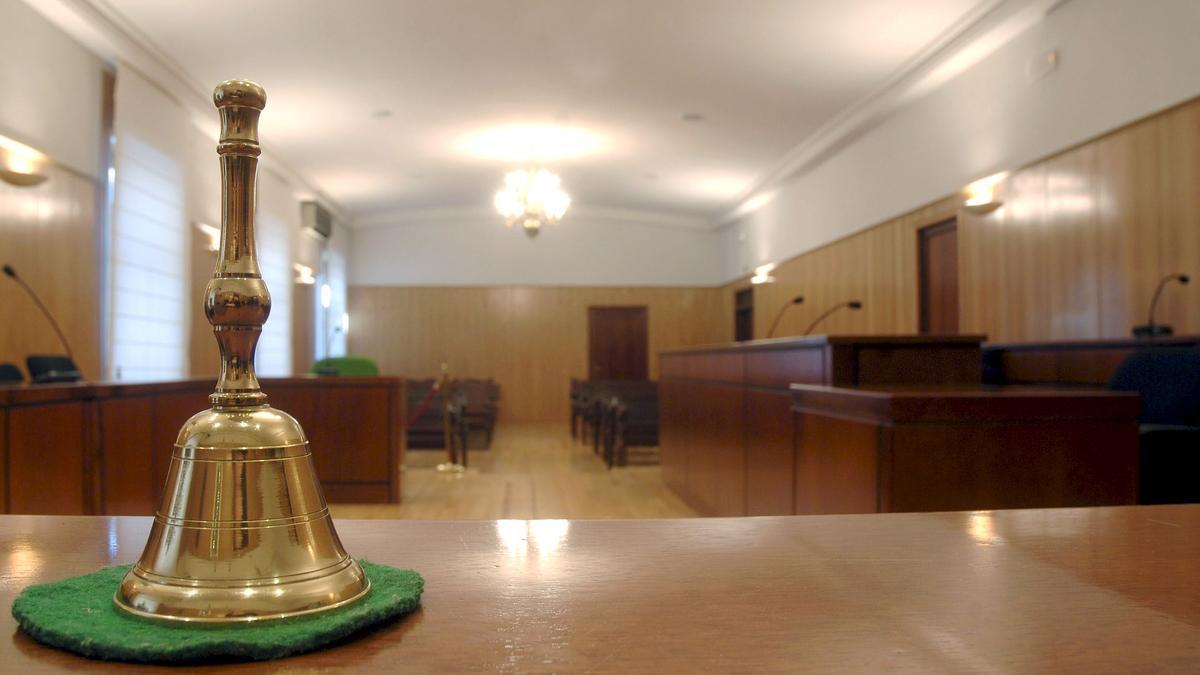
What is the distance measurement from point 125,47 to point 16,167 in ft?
5.13

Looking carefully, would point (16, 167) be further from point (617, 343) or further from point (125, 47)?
point (617, 343)

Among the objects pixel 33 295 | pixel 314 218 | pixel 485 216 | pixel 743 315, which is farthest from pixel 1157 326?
pixel 485 216

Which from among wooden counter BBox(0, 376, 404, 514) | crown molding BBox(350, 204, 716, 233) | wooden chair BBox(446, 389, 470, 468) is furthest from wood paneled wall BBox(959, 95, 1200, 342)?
crown molding BBox(350, 204, 716, 233)

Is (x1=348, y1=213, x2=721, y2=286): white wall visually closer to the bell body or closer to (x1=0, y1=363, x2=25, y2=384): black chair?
(x1=0, y1=363, x2=25, y2=384): black chair

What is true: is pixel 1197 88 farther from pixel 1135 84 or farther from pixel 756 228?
pixel 756 228

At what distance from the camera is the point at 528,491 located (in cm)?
632

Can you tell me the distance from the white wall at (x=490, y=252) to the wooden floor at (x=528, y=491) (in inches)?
234

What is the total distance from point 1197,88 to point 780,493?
3328 millimetres

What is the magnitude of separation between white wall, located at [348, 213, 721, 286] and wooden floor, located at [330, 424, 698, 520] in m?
5.95

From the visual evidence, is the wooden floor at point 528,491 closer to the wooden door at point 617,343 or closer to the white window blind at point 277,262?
the white window blind at point 277,262

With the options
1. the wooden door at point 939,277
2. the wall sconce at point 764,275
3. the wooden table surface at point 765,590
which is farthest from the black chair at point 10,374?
the wall sconce at point 764,275

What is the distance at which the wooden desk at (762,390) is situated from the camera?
3.57m

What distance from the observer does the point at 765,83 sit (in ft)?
25.7

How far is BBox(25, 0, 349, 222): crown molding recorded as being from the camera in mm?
5676
